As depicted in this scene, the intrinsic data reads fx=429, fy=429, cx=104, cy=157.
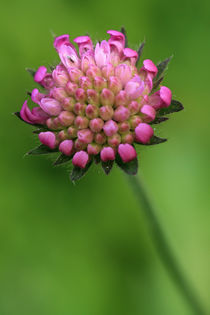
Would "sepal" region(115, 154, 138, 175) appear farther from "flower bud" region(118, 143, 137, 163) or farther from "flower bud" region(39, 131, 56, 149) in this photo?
"flower bud" region(39, 131, 56, 149)

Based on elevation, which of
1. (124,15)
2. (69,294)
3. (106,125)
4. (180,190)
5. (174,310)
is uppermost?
(124,15)

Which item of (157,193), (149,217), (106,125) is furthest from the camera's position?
(157,193)

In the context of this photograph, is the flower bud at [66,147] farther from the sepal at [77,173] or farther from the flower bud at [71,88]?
the flower bud at [71,88]

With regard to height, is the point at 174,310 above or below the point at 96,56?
below

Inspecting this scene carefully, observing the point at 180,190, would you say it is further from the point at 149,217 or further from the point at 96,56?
the point at 96,56

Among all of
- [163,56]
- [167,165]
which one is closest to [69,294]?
[167,165]

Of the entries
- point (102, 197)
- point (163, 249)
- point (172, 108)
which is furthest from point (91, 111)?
point (102, 197)
